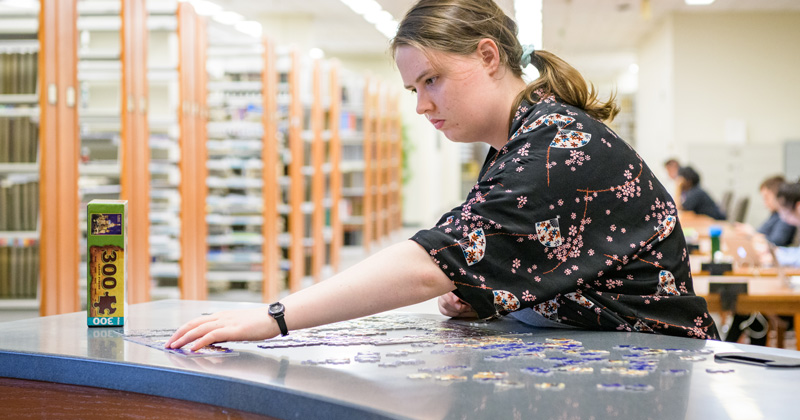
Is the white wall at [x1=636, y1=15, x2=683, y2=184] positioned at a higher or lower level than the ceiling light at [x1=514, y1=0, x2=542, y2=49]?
higher

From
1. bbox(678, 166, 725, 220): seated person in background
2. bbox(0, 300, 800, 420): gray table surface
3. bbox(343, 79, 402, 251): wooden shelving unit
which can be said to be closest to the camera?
bbox(0, 300, 800, 420): gray table surface

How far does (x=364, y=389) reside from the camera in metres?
1.17

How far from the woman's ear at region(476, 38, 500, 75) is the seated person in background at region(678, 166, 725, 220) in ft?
30.8

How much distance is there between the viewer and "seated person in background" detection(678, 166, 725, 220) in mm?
10391

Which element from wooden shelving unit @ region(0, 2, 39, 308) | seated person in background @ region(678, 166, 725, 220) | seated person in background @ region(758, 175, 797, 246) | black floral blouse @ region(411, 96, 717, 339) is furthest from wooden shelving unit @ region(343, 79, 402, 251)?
black floral blouse @ region(411, 96, 717, 339)

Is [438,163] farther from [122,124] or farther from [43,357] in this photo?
[43,357]

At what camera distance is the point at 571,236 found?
152 cm

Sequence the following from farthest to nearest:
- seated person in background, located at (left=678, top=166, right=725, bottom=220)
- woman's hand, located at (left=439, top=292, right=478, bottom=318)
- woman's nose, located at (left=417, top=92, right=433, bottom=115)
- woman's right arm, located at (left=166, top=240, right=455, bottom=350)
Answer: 1. seated person in background, located at (left=678, top=166, right=725, bottom=220)
2. woman's hand, located at (left=439, top=292, right=478, bottom=318)
3. woman's nose, located at (left=417, top=92, right=433, bottom=115)
4. woman's right arm, located at (left=166, top=240, right=455, bottom=350)

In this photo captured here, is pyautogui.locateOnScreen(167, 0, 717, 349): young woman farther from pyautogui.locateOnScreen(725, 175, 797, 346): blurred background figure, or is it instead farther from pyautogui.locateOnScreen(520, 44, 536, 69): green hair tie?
pyautogui.locateOnScreen(725, 175, 797, 346): blurred background figure

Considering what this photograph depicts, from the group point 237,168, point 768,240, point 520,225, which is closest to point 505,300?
point 520,225

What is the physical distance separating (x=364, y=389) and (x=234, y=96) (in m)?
7.40

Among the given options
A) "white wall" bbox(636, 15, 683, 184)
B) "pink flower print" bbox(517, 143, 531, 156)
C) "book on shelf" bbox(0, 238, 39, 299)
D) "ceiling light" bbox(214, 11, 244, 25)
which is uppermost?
"ceiling light" bbox(214, 11, 244, 25)

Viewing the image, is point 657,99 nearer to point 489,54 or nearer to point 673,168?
point 673,168

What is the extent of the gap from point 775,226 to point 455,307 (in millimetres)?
6222
